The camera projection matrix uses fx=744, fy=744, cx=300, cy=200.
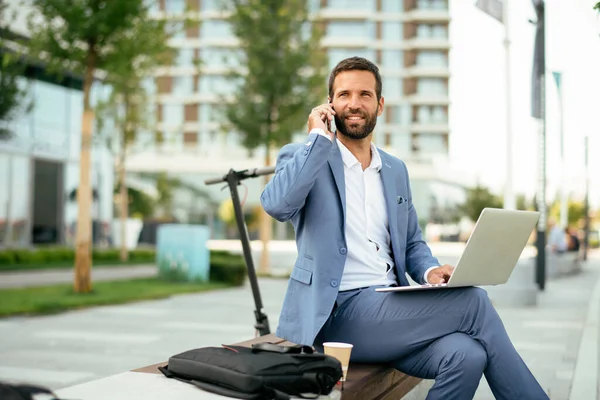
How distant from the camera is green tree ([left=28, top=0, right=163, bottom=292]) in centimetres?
1161

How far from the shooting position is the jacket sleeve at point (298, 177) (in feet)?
10.1

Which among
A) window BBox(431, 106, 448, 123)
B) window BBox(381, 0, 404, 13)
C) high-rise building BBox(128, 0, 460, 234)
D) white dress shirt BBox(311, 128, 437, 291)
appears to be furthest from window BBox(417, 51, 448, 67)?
white dress shirt BBox(311, 128, 437, 291)

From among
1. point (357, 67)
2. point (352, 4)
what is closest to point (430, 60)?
point (352, 4)

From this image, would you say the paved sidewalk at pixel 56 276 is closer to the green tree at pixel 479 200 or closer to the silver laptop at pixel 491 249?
the silver laptop at pixel 491 249

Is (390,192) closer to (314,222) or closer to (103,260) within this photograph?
(314,222)

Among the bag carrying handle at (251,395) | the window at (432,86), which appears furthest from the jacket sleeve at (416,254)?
the window at (432,86)

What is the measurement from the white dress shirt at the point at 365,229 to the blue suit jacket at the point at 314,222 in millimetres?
44

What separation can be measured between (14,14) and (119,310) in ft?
25.8

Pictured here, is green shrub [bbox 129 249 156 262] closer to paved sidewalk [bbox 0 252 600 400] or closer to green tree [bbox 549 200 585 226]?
paved sidewalk [bbox 0 252 600 400]

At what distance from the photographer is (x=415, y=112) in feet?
210

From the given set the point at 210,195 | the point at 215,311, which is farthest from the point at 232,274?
the point at 210,195

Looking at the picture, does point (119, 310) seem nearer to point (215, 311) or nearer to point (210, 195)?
point (215, 311)

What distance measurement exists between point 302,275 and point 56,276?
48.7 ft

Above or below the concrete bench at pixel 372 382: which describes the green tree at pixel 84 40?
above
